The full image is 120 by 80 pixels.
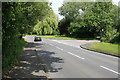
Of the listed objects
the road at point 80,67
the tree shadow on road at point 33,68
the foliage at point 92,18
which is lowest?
the road at point 80,67

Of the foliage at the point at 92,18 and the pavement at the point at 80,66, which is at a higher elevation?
the foliage at the point at 92,18

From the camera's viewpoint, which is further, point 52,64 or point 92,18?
point 92,18

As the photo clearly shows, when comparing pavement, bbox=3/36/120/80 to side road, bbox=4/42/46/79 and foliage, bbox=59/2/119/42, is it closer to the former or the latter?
side road, bbox=4/42/46/79

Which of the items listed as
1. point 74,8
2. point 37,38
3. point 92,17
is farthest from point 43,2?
point 74,8

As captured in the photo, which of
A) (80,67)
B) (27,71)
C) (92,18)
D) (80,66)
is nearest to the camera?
(27,71)

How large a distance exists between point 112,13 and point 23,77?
1858 inches

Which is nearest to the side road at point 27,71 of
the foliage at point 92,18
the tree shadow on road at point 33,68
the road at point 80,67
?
the tree shadow on road at point 33,68

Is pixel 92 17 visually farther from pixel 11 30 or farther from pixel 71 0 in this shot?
pixel 11 30

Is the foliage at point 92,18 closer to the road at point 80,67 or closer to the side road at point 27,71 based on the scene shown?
the road at point 80,67

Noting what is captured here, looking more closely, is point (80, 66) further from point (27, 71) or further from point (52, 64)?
point (27, 71)

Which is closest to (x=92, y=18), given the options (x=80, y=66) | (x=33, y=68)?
(x=80, y=66)

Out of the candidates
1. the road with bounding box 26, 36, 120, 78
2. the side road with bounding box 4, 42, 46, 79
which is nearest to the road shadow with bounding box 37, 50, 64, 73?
the road with bounding box 26, 36, 120, 78

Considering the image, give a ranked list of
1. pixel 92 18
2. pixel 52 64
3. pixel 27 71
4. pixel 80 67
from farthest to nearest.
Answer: pixel 92 18 → pixel 52 64 → pixel 80 67 → pixel 27 71

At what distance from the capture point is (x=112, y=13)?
156ft
